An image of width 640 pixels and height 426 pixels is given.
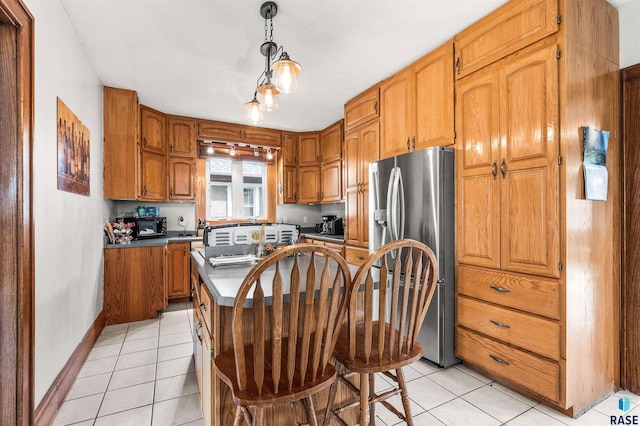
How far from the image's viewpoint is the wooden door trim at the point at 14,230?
1.35m

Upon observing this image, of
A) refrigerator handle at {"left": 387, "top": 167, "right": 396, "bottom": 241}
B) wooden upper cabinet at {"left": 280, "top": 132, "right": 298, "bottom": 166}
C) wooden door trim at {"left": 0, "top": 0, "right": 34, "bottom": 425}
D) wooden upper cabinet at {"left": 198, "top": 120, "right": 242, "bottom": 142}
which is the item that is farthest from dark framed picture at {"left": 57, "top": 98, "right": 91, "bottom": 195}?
wooden upper cabinet at {"left": 280, "top": 132, "right": 298, "bottom": 166}

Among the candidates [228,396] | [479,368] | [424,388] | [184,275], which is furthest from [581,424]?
[184,275]

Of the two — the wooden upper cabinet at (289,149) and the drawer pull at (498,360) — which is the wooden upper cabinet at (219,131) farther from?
the drawer pull at (498,360)

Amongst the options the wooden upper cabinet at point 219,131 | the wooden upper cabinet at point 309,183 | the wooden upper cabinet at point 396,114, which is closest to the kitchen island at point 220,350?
the wooden upper cabinet at point 396,114

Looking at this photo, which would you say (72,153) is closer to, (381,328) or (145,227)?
(145,227)

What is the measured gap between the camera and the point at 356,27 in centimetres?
218

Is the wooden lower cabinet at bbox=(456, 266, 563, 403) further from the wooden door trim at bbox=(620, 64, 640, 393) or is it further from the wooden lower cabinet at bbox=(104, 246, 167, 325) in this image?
the wooden lower cabinet at bbox=(104, 246, 167, 325)

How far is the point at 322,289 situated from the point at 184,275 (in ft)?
11.3

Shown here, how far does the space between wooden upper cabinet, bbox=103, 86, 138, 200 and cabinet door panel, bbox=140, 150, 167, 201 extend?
39cm

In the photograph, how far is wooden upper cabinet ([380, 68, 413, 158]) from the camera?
2749 millimetres

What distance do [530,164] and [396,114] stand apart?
1.32m

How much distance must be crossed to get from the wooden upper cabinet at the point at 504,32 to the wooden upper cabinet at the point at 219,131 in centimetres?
316

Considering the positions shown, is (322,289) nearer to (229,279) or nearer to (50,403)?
(229,279)

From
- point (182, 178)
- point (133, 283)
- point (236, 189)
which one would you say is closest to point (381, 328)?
point (133, 283)
